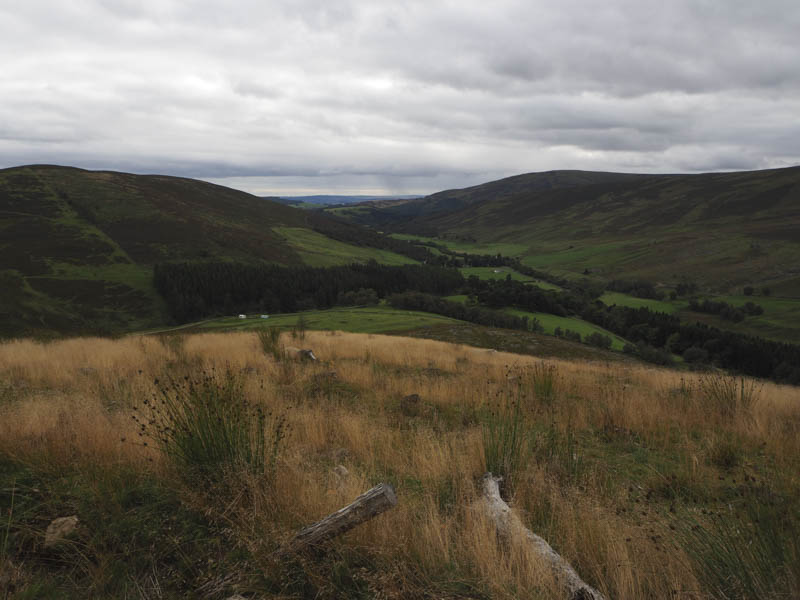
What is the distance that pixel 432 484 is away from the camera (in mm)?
3867

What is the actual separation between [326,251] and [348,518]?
520 feet

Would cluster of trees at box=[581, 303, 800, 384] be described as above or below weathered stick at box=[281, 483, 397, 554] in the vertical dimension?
below

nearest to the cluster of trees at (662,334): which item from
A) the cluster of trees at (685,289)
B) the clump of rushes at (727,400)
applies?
the cluster of trees at (685,289)

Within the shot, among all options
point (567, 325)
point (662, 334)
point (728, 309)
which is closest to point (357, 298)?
point (567, 325)

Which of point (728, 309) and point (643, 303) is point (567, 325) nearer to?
point (643, 303)

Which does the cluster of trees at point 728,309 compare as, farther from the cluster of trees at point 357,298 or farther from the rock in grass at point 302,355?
the rock in grass at point 302,355

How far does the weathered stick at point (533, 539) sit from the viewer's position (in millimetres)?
2402

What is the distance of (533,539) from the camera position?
2891mm

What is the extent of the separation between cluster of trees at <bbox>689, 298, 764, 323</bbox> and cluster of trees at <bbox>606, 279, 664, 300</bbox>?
14.3m

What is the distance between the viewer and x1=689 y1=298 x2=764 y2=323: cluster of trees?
331ft

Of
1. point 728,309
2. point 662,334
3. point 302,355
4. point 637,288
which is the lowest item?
point 662,334

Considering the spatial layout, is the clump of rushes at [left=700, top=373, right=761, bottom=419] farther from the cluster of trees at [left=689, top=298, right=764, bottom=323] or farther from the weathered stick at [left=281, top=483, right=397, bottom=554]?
the cluster of trees at [left=689, top=298, right=764, bottom=323]

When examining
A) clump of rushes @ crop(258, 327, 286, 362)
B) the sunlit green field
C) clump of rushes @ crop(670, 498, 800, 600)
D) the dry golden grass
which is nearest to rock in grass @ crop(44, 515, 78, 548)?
the dry golden grass

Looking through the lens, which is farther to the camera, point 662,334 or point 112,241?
point 112,241
